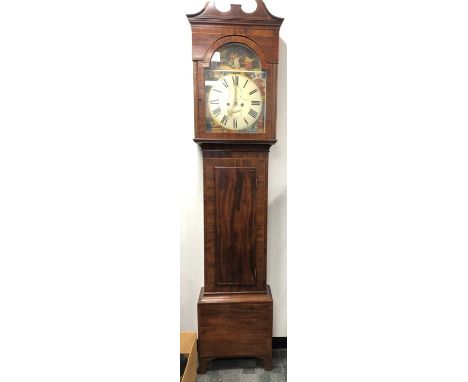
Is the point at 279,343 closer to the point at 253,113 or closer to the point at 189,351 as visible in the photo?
the point at 189,351

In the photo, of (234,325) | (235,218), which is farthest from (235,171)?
(234,325)

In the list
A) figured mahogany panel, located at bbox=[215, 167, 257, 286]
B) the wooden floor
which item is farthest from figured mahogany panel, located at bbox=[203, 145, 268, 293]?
the wooden floor

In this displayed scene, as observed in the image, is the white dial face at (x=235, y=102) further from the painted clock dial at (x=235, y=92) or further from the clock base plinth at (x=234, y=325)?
the clock base plinth at (x=234, y=325)

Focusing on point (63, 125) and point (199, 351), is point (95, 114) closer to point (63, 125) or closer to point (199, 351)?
point (63, 125)

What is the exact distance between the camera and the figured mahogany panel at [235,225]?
1.49m

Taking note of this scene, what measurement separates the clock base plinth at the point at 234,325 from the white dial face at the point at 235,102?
0.92 meters

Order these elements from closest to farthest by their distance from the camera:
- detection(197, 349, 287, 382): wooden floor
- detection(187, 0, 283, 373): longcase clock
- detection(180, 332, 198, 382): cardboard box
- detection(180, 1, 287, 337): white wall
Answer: detection(180, 332, 198, 382): cardboard box < detection(187, 0, 283, 373): longcase clock < detection(197, 349, 287, 382): wooden floor < detection(180, 1, 287, 337): white wall

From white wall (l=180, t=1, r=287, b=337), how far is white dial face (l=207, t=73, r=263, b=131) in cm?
29

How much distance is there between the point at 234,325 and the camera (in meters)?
1.51

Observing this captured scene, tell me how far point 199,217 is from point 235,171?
45 centimetres

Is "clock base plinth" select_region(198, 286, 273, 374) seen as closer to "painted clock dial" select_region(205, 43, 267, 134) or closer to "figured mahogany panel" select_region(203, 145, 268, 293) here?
"figured mahogany panel" select_region(203, 145, 268, 293)

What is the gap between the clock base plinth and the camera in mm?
1511

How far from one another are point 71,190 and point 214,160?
123 cm
